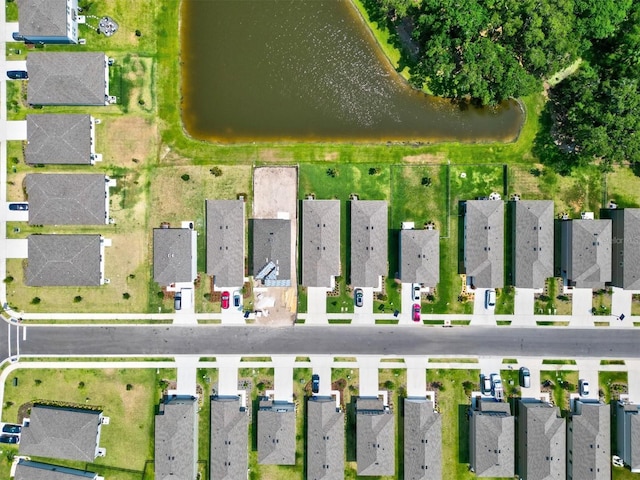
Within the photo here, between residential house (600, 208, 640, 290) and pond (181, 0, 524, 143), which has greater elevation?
pond (181, 0, 524, 143)

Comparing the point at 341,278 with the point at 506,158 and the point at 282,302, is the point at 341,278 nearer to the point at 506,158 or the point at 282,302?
the point at 282,302

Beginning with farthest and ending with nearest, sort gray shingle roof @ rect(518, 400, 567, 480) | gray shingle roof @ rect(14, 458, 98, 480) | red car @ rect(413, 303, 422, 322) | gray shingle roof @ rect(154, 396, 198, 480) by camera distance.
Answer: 1. red car @ rect(413, 303, 422, 322)
2. gray shingle roof @ rect(14, 458, 98, 480)
3. gray shingle roof @ rect(154, 396, 198, 480)
4. gray shingle roof @ rect(518, 400, 567, 480)

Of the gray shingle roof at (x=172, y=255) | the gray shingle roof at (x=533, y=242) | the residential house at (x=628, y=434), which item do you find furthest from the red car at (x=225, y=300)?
the residential house at (x=628, y=434)

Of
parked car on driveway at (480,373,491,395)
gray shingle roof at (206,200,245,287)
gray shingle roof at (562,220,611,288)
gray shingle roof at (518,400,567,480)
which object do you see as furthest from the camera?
parked car on driveway at (480,373,491,395)

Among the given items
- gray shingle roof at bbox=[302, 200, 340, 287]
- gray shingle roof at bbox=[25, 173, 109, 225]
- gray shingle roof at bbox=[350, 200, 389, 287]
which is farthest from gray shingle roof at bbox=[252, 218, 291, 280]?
gray shingle roof at bbox=[25, 173, 109, 225]

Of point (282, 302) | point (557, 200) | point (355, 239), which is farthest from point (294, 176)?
point (557, 200)

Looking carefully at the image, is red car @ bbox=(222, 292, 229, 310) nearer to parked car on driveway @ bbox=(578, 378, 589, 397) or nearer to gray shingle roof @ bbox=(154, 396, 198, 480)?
gray shingle roof @ bbox=(154, 396, 198, 480)

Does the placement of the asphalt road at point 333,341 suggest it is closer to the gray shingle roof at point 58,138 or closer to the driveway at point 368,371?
the driveway at point 368,371
